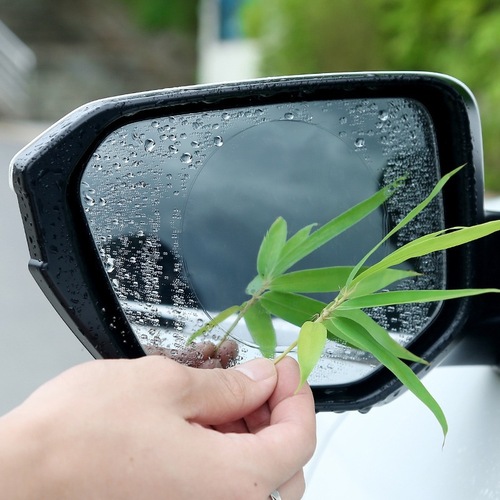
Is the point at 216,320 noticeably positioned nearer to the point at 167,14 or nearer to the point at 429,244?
the point at 429,244

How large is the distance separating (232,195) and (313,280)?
173 mm

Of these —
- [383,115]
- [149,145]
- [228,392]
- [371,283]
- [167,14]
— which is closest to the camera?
[228,392]

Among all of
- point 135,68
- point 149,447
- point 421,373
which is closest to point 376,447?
point 421,373

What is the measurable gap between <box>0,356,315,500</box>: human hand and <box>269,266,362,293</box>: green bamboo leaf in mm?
236

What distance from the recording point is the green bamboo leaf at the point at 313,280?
111 cm

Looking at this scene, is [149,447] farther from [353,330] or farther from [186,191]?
[186,191]

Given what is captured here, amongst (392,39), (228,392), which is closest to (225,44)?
(392,39)

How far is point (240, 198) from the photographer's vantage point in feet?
3.96

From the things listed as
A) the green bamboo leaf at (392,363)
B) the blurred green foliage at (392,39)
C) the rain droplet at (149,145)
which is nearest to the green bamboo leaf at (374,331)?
the green bamboo leaf at (392,363)

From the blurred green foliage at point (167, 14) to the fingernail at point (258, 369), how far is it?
67.6 feet

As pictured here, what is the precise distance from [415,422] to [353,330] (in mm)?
493

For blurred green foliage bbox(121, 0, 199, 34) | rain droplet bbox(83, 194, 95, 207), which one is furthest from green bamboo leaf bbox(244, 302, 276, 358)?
blurred green foliage bbox(121, 0, 199, 34)

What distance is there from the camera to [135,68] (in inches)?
864

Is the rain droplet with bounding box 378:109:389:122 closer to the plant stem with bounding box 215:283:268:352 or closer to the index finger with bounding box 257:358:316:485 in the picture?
the plant stem with bounding box 215:283:268:352
